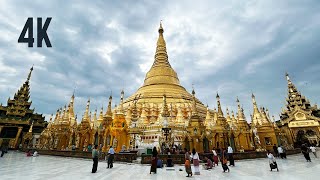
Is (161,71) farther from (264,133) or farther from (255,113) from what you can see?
(264,133)

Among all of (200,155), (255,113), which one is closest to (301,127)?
(255,113)

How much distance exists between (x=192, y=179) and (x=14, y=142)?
143ft

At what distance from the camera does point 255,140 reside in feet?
84.6

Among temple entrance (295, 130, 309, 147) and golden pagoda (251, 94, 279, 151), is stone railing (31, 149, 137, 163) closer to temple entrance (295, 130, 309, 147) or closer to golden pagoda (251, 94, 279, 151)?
golden pagoda (251, 94, 279, 151)

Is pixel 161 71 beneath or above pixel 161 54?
beneath

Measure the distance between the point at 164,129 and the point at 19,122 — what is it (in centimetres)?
3820

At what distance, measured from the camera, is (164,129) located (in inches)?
650

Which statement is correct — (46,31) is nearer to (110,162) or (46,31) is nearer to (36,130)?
(110,162)

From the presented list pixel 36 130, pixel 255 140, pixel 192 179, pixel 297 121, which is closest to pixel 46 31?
pixel 192 179

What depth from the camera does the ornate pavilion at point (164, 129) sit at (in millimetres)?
20464

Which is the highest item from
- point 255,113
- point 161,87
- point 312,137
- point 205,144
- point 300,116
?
point 161,87

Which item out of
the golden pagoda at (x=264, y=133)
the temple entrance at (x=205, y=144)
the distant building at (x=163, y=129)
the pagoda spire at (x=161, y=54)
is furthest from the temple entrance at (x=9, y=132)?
the golden pagoda at (x=264, y=133)

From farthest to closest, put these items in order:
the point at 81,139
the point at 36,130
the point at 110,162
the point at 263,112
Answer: the point at 36,130
the point at 263,112
the point at 81,139
the point at 110,162

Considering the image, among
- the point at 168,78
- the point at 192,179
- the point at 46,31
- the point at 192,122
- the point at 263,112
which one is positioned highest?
the point at 168,78
